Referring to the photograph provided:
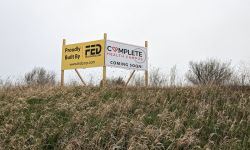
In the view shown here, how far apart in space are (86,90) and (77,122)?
339 centimetres

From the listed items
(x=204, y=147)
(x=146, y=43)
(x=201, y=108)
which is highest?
(x=146, y=43)

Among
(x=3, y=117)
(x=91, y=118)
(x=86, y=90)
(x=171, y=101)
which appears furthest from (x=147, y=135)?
(x=86, y=90)

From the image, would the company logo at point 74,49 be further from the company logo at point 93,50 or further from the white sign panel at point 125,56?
the white sign panel at point 125,56

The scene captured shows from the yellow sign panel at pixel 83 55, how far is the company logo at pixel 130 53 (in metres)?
0.55

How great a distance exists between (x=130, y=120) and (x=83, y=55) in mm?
10131

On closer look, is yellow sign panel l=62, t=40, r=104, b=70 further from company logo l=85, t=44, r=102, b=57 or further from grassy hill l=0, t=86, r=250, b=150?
grassy hill l=0, t=86, r=250, b=150

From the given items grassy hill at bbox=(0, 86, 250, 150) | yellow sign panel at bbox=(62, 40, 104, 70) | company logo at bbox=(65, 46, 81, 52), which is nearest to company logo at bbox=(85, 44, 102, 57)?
yellow sign panel at bbox=(62, 40, 104, 70)

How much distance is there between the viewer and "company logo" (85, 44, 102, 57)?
17.2 meters

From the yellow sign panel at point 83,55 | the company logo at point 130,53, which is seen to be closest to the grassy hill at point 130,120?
the yellow sign panel at point 83,55

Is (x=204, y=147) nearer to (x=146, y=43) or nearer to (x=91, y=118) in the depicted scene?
(x=91, y=118)

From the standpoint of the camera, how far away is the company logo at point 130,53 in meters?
17.4

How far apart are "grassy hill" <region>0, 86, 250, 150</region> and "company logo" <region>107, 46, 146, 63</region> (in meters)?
6.54

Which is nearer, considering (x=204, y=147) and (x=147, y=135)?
(x=204, y=147)

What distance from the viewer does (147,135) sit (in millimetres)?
7145
